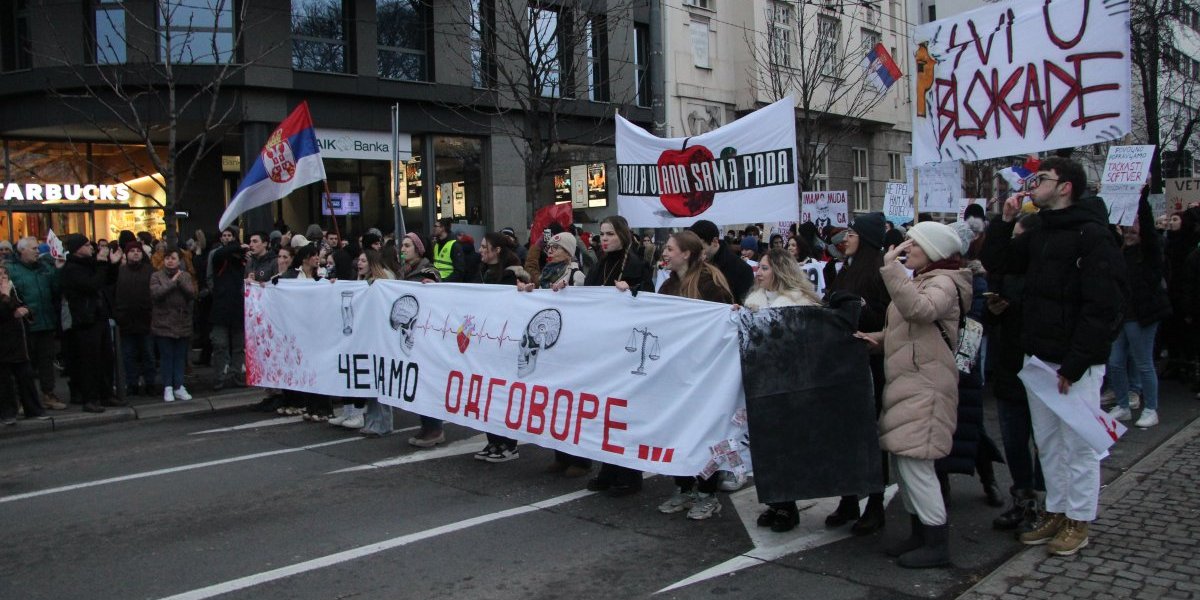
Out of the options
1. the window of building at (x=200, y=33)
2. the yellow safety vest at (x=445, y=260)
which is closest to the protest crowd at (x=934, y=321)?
the yellow safety vest at (x=445, y=260)

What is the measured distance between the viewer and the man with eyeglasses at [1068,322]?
16.7ft

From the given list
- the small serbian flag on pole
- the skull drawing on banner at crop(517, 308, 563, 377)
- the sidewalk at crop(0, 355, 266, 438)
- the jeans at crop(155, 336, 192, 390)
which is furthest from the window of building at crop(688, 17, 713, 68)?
the skull drawing on banner at crop(517, 308, 563, 377)

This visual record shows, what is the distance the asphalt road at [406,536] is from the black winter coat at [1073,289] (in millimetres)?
1244

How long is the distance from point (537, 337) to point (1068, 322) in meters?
3.60

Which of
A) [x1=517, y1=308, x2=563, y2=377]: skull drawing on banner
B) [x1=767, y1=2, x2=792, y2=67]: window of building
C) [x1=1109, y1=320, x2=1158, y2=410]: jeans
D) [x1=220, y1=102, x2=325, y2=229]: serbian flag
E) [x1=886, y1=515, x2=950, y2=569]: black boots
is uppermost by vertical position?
[x1=767, y1=2, x2=792, y2=67]: window of building

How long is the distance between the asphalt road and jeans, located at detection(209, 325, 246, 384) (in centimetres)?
365

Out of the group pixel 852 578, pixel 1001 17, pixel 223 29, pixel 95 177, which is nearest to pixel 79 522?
pixel 852 578

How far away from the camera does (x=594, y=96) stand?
2444 centimetres

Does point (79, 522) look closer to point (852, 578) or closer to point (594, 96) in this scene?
point (852, 578)

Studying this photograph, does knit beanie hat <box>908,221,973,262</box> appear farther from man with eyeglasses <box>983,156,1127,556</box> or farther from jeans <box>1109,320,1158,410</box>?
jeans <box>1109,320,1158,410</box>

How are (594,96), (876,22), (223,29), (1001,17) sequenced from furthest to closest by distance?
(876,22) → (594,96) → (223,29) → (1001,17)

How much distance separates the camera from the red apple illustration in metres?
8.84

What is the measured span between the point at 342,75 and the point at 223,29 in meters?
2.45

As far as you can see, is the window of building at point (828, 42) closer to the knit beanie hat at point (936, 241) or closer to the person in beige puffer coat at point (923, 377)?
the knit beanie hat at point (936, 241)
